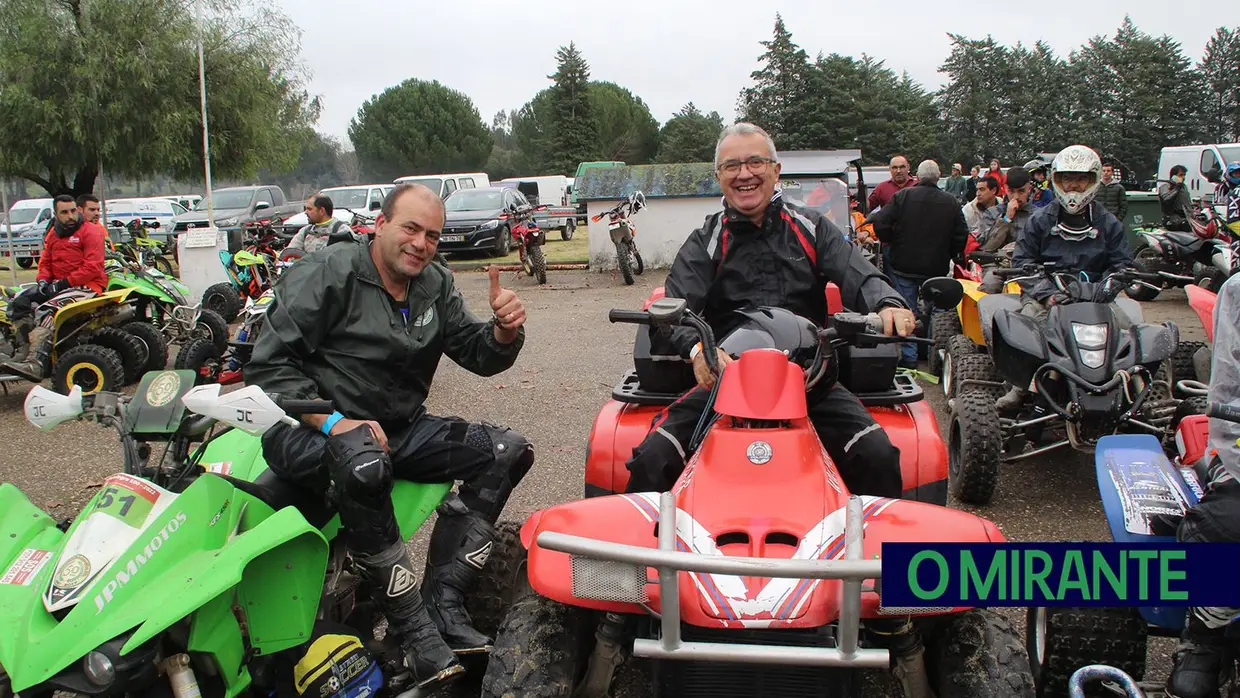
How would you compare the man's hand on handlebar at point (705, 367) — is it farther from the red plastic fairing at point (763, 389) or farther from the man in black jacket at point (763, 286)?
the red plastic fairing at point (763, 389)

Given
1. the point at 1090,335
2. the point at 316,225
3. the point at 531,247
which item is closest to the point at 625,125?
the point at 531,247

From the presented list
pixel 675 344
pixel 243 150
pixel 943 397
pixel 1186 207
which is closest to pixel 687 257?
pixel 675 344

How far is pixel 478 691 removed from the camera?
320 cm

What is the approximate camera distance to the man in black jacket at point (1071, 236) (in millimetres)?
5301

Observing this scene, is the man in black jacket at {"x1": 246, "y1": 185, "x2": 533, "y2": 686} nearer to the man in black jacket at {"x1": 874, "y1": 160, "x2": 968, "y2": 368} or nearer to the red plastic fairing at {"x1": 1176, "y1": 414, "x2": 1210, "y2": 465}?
the red plastic fairing at {"x1": 1176, "y1": 414, "x2": 1210, "y2": 465}

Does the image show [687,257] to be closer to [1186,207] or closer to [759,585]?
[759,585]

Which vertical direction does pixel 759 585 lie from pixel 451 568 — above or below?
above

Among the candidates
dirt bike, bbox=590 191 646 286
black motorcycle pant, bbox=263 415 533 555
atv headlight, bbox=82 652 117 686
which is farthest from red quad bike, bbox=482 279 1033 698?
dirt bike, bbox=590 191 646 286

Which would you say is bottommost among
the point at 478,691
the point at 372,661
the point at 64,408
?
the point at 478,691

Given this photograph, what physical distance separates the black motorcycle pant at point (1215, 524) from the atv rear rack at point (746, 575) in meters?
1.06

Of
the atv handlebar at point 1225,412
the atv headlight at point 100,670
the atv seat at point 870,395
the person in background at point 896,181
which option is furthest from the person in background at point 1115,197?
the atv headlight at point 100,670

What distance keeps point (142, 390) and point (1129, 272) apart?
15.3ft

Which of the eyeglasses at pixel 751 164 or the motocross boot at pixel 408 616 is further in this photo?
the eyeglasses at pixel 751 164

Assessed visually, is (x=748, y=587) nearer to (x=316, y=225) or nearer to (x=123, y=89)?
(x=316, y=225)
